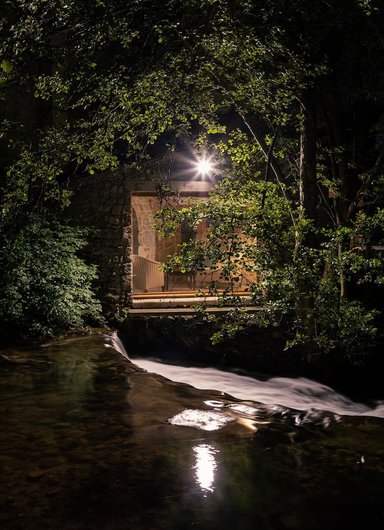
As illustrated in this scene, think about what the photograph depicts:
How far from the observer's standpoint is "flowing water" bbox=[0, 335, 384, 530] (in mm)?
2811

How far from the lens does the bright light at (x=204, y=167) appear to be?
969 cm

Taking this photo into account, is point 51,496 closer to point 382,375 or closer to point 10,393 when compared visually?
point 10,393

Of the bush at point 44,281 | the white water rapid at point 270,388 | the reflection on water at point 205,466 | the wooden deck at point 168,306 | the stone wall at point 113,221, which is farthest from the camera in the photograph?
the stone wall at point 113,221

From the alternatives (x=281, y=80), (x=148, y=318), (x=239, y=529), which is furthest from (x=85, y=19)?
(x=148, y=318)

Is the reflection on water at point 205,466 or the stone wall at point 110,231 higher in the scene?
the stone wall at point 110,231

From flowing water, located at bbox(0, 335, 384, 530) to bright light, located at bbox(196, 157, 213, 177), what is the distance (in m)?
5.17

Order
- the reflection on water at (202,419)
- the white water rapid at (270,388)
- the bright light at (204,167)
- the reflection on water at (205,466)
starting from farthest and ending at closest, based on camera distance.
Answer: the bright light at (204,167) < the white water rapid at (270,388) < the reflection on water at (202,419) < the reflection on water at (205,466)

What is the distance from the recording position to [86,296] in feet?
31.8

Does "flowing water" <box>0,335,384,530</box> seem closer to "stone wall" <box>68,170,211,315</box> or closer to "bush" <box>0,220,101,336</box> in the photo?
"bush" <box>0,220,101,336</box>

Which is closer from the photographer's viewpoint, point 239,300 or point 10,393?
point 10,393

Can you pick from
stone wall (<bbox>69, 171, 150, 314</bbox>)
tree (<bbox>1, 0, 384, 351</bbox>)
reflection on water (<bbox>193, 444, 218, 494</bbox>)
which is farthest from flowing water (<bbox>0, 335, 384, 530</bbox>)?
stone wall (<bbox>69, 171, 150, 314</bbox>)

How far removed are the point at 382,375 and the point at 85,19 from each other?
810 cm

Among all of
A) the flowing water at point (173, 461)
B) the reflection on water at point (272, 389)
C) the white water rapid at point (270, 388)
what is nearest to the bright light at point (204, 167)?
the white water rapid at point (270, 388)

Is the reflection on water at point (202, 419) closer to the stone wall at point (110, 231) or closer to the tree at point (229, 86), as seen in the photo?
the tree at point (229, 86)
